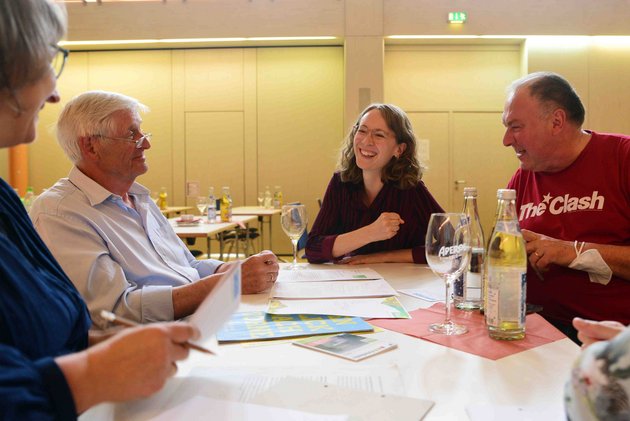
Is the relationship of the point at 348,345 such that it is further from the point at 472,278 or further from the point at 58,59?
the point at 58,59

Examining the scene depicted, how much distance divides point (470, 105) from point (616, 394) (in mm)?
7286

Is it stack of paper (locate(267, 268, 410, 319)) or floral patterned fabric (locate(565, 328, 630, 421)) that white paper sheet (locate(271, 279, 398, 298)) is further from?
floral patterned fabric (locate(565, 328, 630, 421))

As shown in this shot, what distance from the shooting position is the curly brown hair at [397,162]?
2.38 meters

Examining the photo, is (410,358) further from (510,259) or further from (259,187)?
(259,187)

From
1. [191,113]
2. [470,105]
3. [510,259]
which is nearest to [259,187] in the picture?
[191,113]

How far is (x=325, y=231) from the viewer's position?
2344mm

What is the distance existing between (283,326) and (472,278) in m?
0.53

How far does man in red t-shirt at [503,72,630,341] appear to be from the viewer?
1639mm

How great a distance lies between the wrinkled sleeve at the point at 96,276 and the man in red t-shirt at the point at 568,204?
108 cm

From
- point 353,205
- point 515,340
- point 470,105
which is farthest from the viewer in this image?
point 470,105

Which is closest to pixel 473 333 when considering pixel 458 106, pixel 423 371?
pixel 423 371

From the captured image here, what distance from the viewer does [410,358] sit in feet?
3.20

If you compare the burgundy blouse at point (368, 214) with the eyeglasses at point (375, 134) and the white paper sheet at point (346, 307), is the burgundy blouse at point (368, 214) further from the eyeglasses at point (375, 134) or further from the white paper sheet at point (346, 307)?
the white paper sheet at point (346, 307)

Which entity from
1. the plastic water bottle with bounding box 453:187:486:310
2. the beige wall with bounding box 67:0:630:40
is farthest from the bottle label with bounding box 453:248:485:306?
the beige wall with bounding box 67:0:630:40
